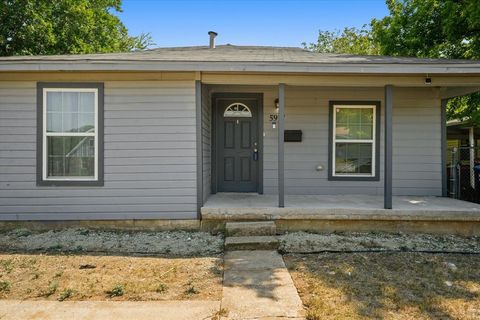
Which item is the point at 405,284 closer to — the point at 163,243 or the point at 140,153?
the point at 163,243

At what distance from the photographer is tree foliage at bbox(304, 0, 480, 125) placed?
10.6 m

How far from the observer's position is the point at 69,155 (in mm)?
5785

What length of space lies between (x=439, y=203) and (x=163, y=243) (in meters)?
4.75

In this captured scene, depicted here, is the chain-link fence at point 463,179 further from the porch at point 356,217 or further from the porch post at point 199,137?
the porch post at point 199,137

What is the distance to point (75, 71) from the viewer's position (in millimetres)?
5551

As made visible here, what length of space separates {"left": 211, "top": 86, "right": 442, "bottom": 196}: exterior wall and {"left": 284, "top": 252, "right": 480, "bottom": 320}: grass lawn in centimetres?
286

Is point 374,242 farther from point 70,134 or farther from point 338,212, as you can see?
point 70,134

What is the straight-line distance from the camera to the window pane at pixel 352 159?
7.21 metres

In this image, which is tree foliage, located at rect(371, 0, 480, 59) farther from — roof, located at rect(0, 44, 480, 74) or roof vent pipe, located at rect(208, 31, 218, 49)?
roof vent pipe, located at rect(208, 31, 218, 49)

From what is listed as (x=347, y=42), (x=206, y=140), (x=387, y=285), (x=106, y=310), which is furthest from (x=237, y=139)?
(x=347, y=42)

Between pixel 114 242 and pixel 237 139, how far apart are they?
10.8ft

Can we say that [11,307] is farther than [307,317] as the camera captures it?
Yes

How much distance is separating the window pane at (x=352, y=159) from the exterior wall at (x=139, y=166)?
10.2ft

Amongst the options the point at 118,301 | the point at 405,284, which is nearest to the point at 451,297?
the point at 405,284
